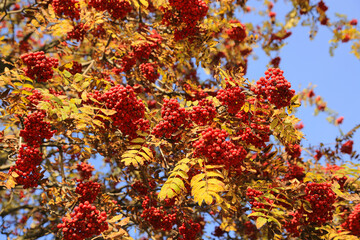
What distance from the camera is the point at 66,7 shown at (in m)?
5.03

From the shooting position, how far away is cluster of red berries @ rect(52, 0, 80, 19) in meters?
5.00

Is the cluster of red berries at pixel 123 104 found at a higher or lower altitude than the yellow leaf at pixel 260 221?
higher

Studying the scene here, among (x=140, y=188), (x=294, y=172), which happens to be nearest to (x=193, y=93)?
(x=140, y=188)

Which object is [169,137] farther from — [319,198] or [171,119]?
[319,198]

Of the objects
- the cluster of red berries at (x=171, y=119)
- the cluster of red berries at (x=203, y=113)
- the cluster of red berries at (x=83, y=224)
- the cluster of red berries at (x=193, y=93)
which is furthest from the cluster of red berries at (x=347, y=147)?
the cluster of red berries at (x=83, y=224)

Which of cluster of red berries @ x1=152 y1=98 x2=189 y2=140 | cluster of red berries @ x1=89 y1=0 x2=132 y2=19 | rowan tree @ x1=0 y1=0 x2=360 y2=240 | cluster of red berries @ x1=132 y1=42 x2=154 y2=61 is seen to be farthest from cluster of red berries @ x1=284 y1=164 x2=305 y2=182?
cluster of red berries @ x1=89 y1=0 x2=132 y2=19

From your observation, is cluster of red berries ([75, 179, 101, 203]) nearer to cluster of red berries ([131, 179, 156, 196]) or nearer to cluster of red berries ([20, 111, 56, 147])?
cluster of red berries ([131, 179, 156, 196])

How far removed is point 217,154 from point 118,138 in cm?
199

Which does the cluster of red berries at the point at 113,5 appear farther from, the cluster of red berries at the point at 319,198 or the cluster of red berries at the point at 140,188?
the cluster of red berries at the point at 319,198

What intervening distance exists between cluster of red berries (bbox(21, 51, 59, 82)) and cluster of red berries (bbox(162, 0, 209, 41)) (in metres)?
2.18

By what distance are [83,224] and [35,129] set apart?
149cm

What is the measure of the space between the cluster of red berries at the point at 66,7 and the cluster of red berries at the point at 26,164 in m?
2.59

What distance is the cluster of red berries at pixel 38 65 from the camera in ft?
13.7

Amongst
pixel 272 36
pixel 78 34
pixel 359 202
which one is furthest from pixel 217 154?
pixel 272 36
